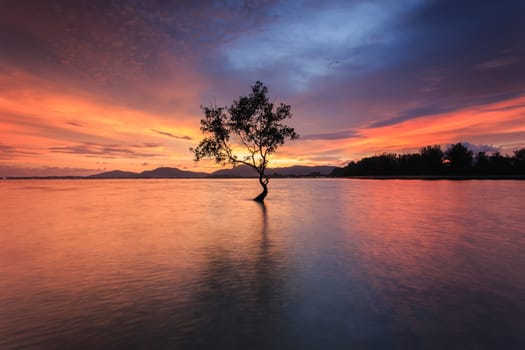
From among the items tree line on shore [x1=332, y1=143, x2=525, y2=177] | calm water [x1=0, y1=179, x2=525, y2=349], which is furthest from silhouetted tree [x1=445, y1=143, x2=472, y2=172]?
calm water [x1=0, y1=179, x2=525, y2=349]

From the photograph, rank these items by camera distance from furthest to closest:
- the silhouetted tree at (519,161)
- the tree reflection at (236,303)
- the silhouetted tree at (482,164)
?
the silhouetted tree at (482,164)
the silhouetted tree at (519,161)
the tree reflection at (236,303)

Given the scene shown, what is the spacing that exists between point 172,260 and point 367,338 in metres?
10.9

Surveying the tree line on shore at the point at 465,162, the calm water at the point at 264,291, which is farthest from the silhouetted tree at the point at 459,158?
the calm water at the point at 264,291

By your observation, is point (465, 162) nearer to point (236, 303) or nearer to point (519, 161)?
point (519, 161)

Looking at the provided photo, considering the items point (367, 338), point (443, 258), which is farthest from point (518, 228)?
point (367, 338)

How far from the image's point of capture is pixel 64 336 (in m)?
7.23

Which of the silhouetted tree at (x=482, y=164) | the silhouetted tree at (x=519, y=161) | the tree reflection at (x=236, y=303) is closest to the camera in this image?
the tree reflection at (x=236, y=303)

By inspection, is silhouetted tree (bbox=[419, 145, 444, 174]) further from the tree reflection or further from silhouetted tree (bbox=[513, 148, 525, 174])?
the tree reflection

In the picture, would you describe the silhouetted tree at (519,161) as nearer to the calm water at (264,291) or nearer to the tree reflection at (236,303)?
the calm water at (264,291)

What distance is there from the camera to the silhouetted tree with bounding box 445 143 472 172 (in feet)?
538

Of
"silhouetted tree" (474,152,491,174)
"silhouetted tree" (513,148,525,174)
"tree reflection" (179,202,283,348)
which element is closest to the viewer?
"tree reflection" (179,202,283,348)

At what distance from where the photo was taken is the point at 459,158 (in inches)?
6526

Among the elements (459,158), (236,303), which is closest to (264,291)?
(236,303)

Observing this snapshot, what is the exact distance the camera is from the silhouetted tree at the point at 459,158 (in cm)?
16400
